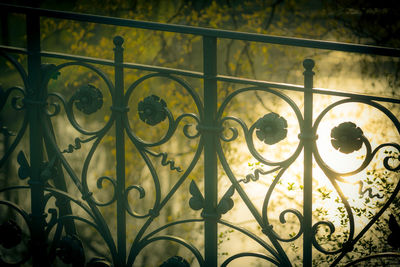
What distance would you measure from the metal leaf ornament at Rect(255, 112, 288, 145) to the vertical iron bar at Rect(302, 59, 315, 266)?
6 cm

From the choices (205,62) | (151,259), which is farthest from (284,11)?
(205,62)

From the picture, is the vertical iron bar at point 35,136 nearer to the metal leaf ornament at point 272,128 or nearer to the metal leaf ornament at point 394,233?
the metal leaf ornament at point 272,128

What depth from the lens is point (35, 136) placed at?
179 cm

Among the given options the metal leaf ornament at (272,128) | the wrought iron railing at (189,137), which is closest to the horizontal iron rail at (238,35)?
the wrought iron railing at (189,137)

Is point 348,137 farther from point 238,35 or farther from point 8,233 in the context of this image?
point 8,233

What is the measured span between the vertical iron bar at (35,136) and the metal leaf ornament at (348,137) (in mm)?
1008

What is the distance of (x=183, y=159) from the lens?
532 cm

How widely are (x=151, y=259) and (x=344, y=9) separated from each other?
3232 mm

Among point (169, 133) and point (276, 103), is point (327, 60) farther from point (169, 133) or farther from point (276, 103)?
point (169, 133)

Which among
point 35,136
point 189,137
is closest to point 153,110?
point 189,137

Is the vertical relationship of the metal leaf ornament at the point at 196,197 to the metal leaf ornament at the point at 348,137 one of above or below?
below

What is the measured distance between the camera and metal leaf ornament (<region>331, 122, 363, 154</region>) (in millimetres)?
1419

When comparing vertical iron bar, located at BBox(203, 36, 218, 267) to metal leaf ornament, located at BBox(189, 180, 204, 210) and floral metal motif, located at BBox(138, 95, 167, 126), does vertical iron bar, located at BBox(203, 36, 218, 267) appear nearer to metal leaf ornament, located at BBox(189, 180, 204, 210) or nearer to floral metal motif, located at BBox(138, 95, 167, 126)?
metal leaf ornament, located at BBox(189, 180, 204, 210)

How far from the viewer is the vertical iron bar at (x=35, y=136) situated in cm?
174
